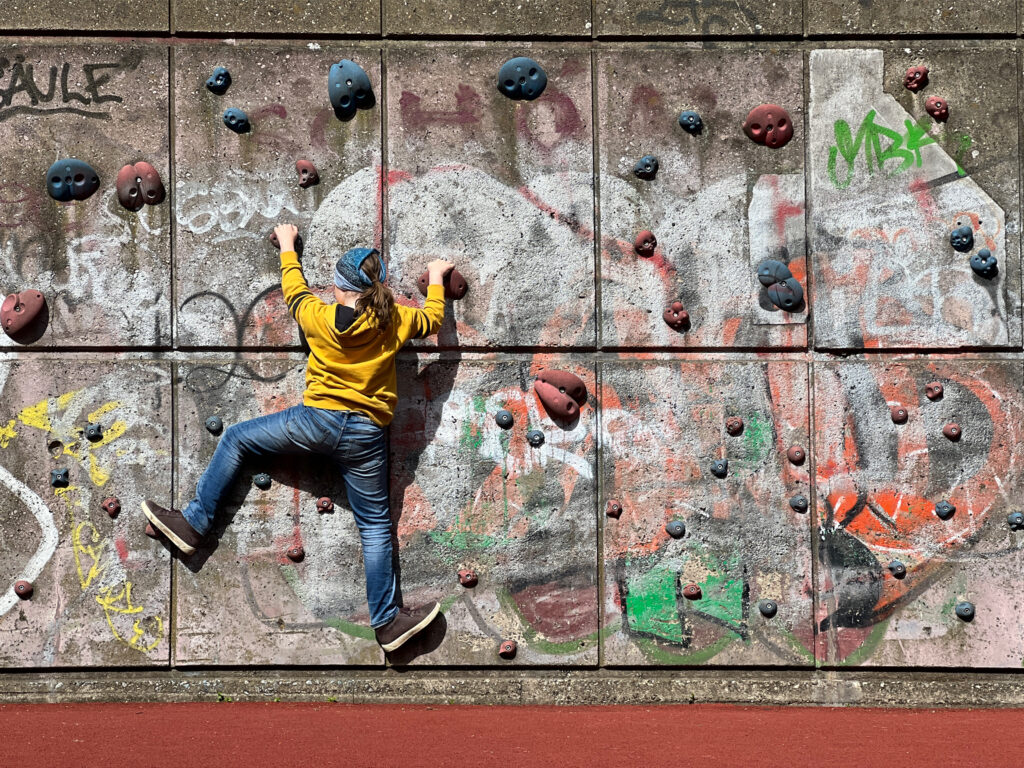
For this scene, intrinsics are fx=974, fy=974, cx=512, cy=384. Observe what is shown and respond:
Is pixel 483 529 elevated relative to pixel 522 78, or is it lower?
A: lower

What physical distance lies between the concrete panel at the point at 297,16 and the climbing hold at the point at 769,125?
207 cm

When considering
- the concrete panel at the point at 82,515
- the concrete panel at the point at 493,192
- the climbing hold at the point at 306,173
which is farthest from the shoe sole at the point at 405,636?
the climbing hold at the point at 306,173

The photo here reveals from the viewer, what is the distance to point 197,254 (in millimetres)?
5211

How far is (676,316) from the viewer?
5211 millimetres

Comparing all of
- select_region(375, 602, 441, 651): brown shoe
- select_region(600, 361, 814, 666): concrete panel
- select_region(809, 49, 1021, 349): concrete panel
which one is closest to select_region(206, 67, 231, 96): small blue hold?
select_region(600, 361, 814, 666): concrete panel

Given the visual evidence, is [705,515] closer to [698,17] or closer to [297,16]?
[698,17]

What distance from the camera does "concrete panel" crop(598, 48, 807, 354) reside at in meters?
5.25

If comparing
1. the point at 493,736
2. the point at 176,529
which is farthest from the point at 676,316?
the point at 176,529

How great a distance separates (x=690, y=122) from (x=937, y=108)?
1.33 metres

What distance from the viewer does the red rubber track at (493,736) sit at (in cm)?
430

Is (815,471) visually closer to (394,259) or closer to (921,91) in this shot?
(921,91)

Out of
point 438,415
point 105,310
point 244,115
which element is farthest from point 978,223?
point 105,310

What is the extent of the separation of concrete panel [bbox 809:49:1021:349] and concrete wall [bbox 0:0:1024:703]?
0.02 metres

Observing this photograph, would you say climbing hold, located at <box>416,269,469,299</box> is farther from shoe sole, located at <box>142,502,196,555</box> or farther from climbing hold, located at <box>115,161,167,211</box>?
shoe sole, located at <box>142,502,196,555</box>
